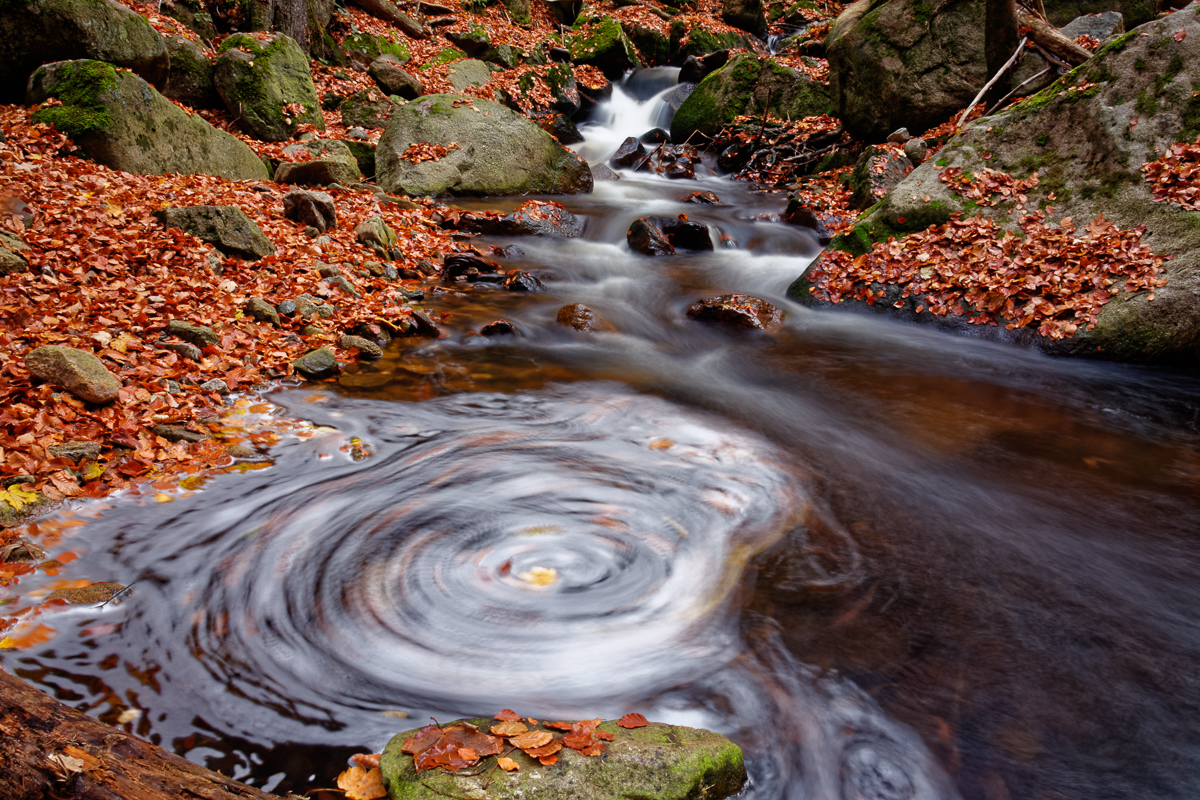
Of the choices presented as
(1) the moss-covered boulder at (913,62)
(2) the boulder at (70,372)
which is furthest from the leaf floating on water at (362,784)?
(1) the moss-covered boulder at (913,62)

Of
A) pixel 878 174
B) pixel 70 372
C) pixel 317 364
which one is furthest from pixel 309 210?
pixel 878 174

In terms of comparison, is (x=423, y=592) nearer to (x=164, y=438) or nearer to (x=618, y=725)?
(x=618, y=725)

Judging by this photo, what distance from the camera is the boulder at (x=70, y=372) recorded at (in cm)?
400

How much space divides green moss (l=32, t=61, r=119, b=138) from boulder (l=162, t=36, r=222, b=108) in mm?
3135

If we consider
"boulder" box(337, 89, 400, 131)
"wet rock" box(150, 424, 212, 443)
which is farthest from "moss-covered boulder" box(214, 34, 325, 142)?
"wet rock" box(150, 424, 212, 443)

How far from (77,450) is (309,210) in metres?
5.23

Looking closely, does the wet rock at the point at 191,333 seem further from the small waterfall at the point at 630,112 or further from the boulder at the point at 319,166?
the small waterfall at the point at 630,112

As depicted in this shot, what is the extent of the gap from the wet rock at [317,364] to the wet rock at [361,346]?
349mm

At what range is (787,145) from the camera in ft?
48.1

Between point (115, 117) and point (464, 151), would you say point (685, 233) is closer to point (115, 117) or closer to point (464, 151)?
point (464, 151)

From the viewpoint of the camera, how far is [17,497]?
3369 millimetres

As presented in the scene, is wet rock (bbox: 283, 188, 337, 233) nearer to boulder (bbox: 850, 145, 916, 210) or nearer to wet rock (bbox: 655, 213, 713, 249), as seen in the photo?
wet rock (bbox: 655, 213, 713, 249)

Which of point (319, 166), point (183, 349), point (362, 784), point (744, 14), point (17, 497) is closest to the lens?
point (362, 784)

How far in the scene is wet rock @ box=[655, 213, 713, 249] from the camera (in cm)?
1091
